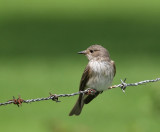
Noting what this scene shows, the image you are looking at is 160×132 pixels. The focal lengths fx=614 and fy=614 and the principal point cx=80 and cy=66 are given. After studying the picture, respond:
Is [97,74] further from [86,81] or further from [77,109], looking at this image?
[77,109]

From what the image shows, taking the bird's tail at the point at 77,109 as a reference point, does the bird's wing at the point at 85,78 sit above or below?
above

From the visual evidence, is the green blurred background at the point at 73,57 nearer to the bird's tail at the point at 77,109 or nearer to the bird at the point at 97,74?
the bird's tail at the point at 77,109

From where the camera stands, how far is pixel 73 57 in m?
14.0

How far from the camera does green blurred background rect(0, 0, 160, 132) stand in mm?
10539

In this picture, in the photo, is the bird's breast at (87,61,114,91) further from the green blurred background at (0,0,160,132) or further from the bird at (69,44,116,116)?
the green blurred background at (0,0,160,132)

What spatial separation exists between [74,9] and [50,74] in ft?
21.2

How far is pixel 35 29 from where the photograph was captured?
1683cm

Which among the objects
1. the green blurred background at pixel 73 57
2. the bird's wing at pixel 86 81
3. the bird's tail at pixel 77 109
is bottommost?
the bird's tail at pixel 77 109

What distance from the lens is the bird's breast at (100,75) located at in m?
7.87

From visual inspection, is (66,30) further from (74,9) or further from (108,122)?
(108,122)

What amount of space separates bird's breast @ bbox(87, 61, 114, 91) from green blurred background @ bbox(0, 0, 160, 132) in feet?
1.71

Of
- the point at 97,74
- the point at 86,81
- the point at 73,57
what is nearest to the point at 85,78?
the point at 86,81

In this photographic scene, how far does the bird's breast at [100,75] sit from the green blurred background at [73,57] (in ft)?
1.71

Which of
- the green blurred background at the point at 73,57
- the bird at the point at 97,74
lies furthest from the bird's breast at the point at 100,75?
the green blurred background at the point at 73,57
